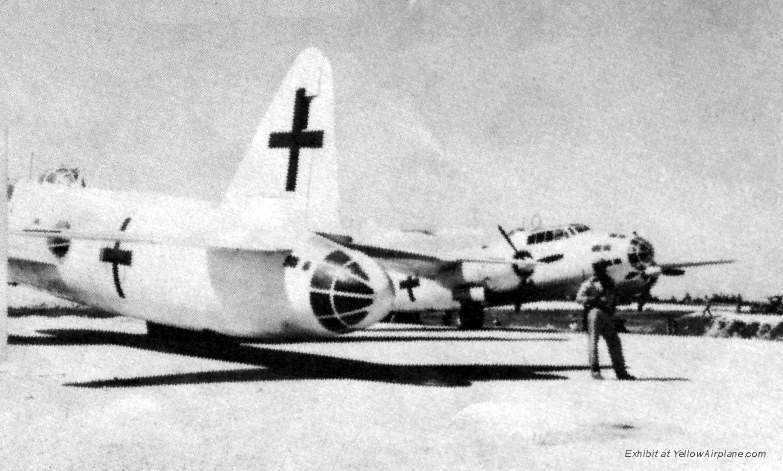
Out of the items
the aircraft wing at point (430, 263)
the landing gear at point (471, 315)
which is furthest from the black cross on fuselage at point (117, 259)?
the landing gear at point (471, 315)

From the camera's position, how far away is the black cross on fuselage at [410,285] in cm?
3031

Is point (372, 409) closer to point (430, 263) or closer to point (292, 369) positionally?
point (292, 369)

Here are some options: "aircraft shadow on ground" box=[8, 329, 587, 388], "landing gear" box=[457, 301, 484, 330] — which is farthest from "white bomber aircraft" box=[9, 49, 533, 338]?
"landing gear" box=[457, 301, 484, 330]

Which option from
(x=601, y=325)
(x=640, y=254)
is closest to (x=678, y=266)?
(x=640, y=254)

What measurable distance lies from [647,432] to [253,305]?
290 inches

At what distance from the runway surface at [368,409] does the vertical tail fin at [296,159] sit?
3085 millimetres

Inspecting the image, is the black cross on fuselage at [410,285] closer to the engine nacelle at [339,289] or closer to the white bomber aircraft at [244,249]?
the white bomber aircraft at [244,249]

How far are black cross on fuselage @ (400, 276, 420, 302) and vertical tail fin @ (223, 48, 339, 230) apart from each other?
49.5 ft

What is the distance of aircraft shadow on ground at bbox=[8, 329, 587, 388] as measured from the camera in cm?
1334

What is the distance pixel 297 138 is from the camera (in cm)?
1564

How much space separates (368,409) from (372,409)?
0.06 meters

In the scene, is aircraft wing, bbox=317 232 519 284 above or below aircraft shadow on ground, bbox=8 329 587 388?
above

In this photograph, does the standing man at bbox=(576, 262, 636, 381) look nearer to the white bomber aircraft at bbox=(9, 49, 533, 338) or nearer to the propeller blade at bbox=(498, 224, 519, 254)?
the white bomber aircraft at bbox=(9, 49, 533, 338)

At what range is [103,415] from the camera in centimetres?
956
